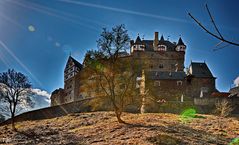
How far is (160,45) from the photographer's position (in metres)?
65.6

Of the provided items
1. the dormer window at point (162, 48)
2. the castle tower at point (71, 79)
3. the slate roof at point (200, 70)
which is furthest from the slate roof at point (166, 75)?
the castle tower at point (71, 79)

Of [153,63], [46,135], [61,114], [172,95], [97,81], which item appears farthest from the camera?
[153,63]

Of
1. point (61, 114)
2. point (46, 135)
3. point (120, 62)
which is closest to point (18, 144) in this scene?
→ point (46, 135)

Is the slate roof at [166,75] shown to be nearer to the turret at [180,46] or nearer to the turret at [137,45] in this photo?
the turret at [137,45]

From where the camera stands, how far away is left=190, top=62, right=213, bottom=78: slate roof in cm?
5222

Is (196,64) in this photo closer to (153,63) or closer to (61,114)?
(153,63)

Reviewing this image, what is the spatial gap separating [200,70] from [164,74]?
7.60 metres

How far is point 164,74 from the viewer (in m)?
51.5

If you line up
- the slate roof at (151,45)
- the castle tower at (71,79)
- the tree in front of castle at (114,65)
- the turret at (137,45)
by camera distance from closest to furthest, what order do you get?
1. the tree in front of castle at (114,65)
2. the castle tower at (71,79)
3. the turret at (137,45)
4. the slate roof at (151,45)

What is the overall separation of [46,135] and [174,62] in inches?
1684

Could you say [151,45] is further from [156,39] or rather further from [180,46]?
[180,46]

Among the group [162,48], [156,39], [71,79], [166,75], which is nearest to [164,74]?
[166,75]

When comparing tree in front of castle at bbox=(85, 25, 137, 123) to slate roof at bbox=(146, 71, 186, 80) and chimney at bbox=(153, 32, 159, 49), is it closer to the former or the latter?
slate roof at bbox=(146, 71, 186, 80)

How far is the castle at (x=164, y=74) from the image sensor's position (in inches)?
1964
